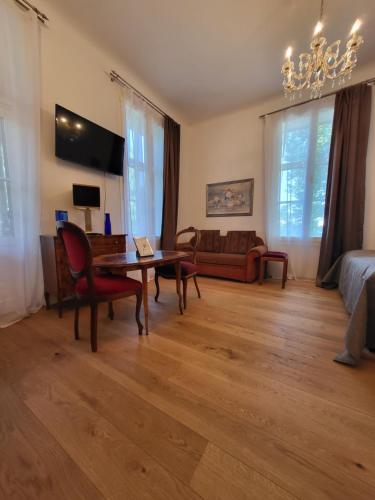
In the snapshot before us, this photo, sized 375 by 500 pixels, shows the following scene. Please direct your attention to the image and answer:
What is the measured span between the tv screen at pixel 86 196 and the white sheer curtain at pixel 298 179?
9.10 ft

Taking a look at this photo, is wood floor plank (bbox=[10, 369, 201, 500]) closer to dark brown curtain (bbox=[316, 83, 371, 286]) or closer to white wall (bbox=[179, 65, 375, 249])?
dark brown curtain (bbox=[316, 83, 371, 286])

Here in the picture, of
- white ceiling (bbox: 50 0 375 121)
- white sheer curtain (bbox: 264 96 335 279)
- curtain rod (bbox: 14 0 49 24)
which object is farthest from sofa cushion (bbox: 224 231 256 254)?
curtain rod (bbox: 14 0 49 24)

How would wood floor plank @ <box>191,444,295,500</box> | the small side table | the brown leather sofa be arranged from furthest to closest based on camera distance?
the brown leather sofa, the small side table, wood floor plank @ <box>191,444,295,500</box>

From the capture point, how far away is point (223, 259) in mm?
3420

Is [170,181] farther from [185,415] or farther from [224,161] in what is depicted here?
[185,415]

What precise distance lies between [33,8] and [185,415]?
3567 mm

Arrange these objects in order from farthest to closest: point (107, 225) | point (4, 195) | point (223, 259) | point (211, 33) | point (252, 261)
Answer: point (223, 259)
point (252, 261)
point (107, 225)
point (211, 33)
point (4, 195)

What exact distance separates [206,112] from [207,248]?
2687 mm

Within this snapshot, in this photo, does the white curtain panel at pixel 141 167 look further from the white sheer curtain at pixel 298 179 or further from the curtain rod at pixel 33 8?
the white sheer curtain at pixel 298 179

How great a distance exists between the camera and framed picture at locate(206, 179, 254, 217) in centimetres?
387

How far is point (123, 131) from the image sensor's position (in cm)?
294

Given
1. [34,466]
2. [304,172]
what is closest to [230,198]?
[304,172]

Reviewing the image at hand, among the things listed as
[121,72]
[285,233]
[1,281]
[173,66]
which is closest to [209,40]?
[173,66]

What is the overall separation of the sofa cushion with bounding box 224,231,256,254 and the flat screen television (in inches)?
88.4
